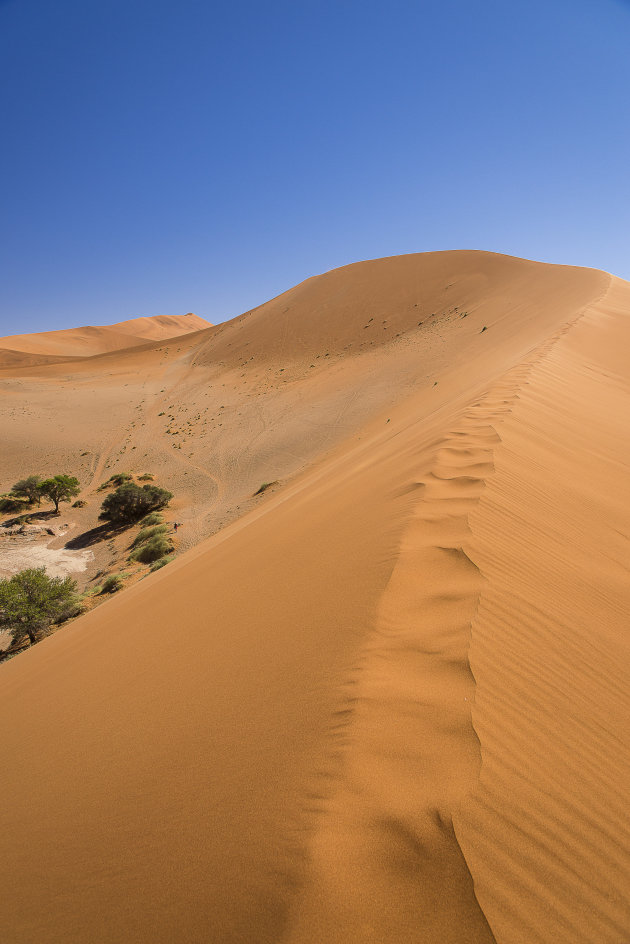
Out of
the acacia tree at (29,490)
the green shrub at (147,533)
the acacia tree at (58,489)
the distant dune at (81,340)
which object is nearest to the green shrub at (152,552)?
the green shrub at (147,533)

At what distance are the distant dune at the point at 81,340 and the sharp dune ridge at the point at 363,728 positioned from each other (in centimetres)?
7309

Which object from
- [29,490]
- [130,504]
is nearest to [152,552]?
[130,504]

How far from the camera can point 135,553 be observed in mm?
12516

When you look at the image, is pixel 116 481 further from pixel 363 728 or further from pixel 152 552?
pixel 363 728

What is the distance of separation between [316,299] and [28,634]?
145 ft

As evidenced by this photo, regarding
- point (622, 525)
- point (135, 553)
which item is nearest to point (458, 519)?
point (622, 525)

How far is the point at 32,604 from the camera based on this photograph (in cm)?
958

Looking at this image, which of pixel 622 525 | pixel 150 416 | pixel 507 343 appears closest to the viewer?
pixel 622 525

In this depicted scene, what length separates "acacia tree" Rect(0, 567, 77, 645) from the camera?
927 centimetres

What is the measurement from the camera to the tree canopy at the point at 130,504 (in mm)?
15938

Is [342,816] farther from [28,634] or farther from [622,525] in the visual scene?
[28,634]

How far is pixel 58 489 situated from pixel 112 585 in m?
8.65

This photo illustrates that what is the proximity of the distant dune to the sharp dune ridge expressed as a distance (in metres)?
73.1

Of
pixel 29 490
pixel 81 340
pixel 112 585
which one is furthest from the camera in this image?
pixel 81 340
